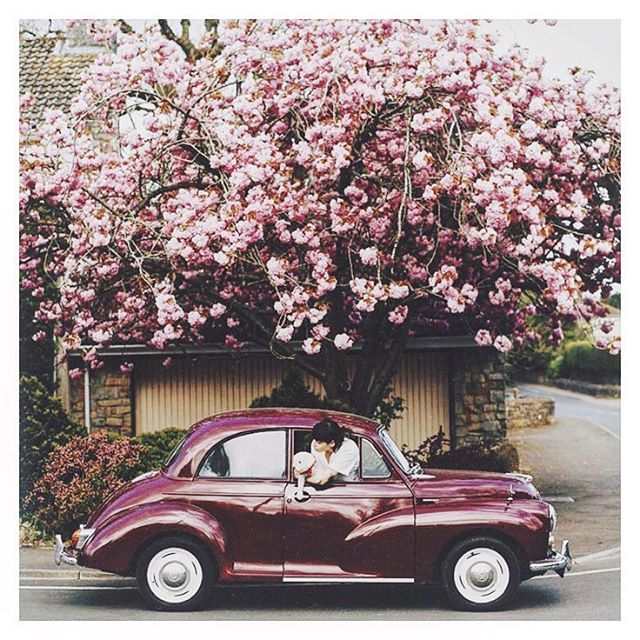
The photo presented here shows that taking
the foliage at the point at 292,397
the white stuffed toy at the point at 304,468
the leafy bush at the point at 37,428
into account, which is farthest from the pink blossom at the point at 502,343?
the leafy bush at the point at 37,428

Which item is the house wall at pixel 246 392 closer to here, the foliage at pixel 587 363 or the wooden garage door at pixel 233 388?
the wooden garage door at pixel 233 388

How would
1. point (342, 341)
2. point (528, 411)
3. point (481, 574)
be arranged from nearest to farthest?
1. point (481, 574)
2. point (342, 341)
3. point (528, 411)

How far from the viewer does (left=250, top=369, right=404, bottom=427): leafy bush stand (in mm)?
11054

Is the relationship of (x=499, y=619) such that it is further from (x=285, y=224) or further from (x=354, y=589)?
(x=285, y=224)

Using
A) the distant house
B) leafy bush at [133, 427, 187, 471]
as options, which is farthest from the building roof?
leafy bush at [133, 427, 187, 471]

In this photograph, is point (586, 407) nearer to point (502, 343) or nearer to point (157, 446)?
point (502, 343)

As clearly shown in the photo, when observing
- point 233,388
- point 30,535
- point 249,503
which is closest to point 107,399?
point 233,388

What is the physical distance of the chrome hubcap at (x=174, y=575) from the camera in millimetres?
9344

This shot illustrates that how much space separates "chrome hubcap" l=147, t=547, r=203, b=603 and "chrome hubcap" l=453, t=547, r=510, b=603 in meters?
2.08

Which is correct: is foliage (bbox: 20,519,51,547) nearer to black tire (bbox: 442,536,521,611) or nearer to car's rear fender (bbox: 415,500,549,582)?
car's rear fender (bbox: 415,500,549,582)

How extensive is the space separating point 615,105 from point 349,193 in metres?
2.72

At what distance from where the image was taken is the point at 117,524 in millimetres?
9336

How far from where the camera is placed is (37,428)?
1107cm

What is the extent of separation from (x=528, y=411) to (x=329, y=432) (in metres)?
3.46
